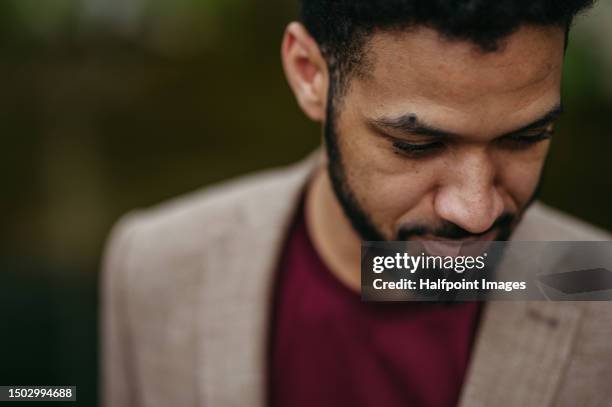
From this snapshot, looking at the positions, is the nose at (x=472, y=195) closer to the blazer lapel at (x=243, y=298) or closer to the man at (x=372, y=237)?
the man at (x=372, y=237)

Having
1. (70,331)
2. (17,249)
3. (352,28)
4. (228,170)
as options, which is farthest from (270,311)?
(17,249)

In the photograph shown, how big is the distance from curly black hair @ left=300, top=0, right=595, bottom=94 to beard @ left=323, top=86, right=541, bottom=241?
0.18 m

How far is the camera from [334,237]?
1.68 m

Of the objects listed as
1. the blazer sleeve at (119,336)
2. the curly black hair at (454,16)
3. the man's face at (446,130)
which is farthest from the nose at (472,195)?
the blazer sleeve at (119,336)

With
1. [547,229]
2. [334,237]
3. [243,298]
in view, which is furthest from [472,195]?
[243,298]

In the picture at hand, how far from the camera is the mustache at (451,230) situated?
1.20 m

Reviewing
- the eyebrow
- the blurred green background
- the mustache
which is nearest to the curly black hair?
the eyebrow

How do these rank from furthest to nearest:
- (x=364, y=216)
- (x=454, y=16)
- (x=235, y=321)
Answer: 1. (x=235, y=321)
2. (x=364, y=216)
3. (x=454, y=16)

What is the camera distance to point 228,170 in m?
3.20

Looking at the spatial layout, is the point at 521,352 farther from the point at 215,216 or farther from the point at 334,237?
the point at 215,216

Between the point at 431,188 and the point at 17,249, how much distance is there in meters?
2.93

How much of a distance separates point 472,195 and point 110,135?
2.56 meters

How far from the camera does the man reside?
1085mm

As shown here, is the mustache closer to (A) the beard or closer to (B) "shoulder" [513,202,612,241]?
(A) the beard
